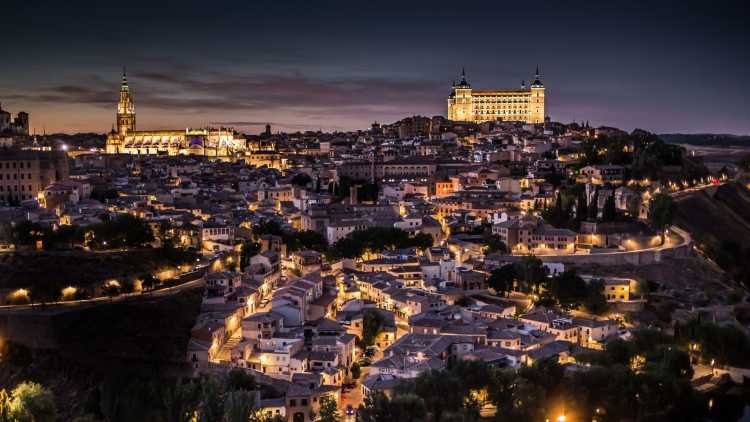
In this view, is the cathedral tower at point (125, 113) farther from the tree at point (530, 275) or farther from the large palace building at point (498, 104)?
the tree at point (530, 275)

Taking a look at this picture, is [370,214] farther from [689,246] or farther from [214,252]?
[689,246]

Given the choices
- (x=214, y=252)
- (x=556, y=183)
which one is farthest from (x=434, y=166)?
(x=214, y=252)

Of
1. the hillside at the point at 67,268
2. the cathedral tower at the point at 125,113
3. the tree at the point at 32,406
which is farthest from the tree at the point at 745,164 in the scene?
the cathedral tower at the point at 125,113

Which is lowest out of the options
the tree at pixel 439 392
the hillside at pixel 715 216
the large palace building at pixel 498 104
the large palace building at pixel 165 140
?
the tree at pixel 439 392

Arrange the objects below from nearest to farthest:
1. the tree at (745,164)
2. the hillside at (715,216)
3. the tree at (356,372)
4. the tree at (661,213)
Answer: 1. the tree at (356,372)
2. the tree at (661,213)
3. the hillside at (715,216)
4. the tree at (745,164)

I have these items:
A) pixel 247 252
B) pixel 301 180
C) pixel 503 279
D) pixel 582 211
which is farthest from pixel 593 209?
pixel 301 180

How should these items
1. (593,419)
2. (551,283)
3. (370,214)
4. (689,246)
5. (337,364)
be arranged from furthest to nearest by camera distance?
(370,214), (689,246), (551,283), (337,364), (593,419)
